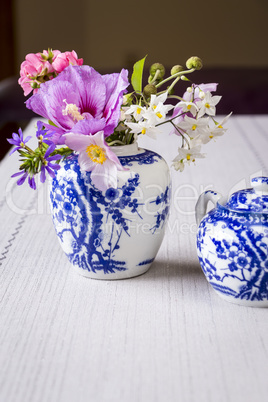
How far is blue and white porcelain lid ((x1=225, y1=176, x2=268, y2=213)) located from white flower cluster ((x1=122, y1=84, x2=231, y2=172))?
0.26 ft

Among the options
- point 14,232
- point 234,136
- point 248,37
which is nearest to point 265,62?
point 248,37

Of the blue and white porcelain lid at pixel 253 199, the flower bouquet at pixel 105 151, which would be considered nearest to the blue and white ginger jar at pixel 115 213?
the flower bouquet at pixel 105 151

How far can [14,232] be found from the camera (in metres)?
0.96

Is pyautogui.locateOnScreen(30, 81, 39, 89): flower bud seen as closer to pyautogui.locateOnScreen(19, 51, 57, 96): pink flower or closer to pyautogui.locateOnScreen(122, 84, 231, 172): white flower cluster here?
pyautogui.locateOnScreen(19, 51, 57, 96): pink flower

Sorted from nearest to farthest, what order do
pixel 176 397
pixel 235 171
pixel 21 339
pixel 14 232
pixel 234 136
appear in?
pixel 176 397 < pixel 21 339 < pixel 14 232 < pixel 235 171 < pixel 234 136

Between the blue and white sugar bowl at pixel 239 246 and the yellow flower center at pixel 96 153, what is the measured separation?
0.49 ft

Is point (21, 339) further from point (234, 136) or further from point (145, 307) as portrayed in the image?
point (234, 136)

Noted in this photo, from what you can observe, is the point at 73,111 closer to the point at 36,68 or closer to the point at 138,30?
the point at 36,68

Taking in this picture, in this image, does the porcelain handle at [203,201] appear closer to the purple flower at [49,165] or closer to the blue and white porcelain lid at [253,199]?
the blue and white porcelain lid at [253,199]

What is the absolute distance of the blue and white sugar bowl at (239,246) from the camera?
655 millimetres

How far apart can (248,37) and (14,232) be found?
154 inches

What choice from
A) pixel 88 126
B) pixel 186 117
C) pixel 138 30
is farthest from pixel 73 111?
pixel 138 30

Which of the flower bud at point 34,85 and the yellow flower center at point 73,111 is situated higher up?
the flower bud at point 34,85

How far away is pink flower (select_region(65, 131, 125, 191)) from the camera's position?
66 cm
